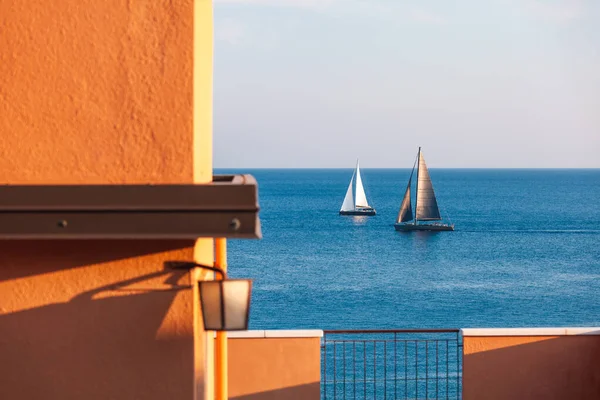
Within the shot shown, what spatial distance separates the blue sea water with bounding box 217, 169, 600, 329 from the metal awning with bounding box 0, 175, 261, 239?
33.5 meters

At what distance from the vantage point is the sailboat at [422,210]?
63.9m

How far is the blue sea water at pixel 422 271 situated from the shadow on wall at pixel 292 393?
29292mm

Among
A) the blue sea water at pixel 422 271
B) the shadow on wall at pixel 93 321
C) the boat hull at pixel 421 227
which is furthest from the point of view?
the boat hull at pixel 421 227

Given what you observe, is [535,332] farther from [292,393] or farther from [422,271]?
[422,271]

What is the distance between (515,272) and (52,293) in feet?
167

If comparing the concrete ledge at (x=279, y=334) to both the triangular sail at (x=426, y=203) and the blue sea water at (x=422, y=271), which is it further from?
the triangular sail at (x=426, y=203)

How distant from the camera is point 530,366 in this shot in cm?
744

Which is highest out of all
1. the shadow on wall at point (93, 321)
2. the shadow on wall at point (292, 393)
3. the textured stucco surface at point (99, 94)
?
the textured stucco surface at point (99, 94)

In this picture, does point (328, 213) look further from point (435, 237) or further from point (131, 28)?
point (131, 28)

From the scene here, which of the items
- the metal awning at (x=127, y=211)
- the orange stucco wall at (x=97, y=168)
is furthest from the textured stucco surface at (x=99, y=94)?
the metal awning at (x=127, y=211)

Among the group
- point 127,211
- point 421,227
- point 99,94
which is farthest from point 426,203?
point 127,211

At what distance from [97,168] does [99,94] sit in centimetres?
31

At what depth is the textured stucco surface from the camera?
11.4 feet

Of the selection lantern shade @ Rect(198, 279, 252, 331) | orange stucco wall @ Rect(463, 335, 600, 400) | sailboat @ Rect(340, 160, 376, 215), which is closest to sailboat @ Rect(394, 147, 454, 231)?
sailboat @ Rect(340, 160, 376, 215)
